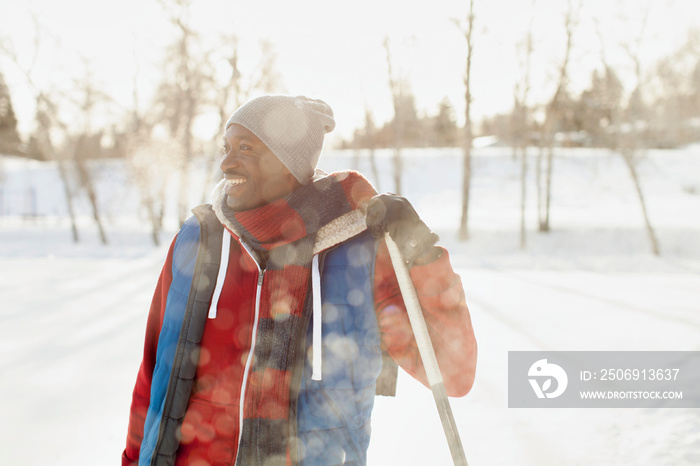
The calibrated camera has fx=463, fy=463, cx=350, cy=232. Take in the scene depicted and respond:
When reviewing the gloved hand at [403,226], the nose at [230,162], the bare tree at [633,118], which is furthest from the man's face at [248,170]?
the bare tree at [633,118]

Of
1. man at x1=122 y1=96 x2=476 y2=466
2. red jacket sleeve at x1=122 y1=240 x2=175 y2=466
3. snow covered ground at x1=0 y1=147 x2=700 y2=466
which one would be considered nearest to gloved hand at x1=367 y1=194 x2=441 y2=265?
man at x1=122 y1=96 x2=476 y2=466

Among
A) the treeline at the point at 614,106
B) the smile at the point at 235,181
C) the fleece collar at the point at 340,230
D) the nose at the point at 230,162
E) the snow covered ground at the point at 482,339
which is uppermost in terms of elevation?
the treeline at the point at 614,106

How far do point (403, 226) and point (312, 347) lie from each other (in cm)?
44

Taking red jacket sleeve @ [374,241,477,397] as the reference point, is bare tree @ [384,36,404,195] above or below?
above

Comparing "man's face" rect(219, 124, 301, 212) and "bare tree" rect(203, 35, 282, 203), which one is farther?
"bare tree" rect(203, 35, 282, 203)

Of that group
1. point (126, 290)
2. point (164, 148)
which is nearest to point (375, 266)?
point (126, 290)

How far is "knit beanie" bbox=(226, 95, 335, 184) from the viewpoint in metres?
1.53

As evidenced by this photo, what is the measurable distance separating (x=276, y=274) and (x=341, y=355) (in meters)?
0.31

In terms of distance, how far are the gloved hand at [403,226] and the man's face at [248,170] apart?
1.32ft

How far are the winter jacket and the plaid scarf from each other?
4 centimetres

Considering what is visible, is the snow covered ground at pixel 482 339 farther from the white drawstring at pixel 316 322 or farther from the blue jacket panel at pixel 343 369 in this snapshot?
the white drawstring at pixel 316 322

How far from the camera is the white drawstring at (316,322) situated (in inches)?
52.3

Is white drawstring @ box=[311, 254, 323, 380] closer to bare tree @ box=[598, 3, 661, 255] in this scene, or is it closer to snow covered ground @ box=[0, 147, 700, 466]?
snow covered ground @ box=[0, 147, 700, 466]

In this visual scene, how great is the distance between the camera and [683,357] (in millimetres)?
4348
